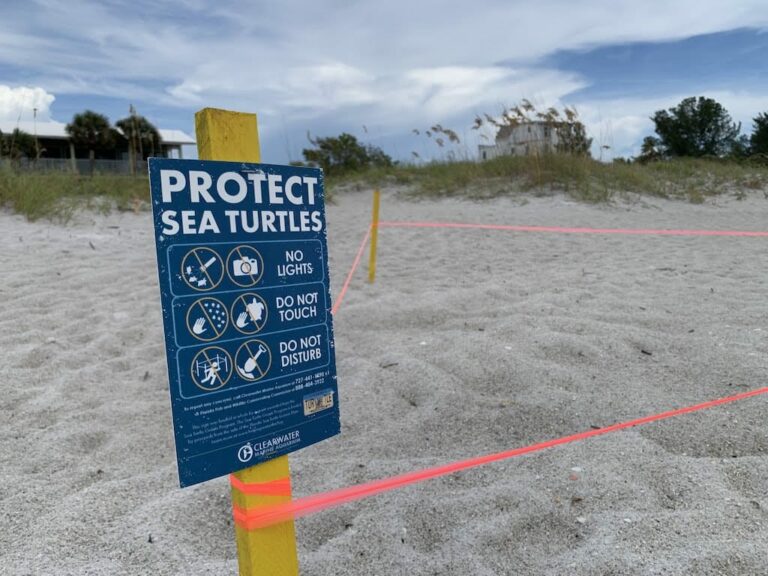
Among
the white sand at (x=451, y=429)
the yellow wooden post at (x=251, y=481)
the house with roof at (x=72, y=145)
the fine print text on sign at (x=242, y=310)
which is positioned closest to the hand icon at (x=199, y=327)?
the fine print text on sign at (x=242, y=310)

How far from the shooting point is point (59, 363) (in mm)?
3346

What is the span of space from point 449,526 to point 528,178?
956 centimetres

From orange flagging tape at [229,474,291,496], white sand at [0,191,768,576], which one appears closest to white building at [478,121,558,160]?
white sand at [0,191,768,576]

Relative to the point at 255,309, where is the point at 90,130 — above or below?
above

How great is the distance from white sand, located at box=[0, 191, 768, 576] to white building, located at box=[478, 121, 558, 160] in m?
5.99

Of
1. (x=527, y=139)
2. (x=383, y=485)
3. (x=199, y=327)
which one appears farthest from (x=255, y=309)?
(x=527, y=139)

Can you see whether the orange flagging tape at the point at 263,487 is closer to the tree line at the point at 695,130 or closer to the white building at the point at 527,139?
the white building at the point at 527,139

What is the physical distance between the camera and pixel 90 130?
94.8 feet

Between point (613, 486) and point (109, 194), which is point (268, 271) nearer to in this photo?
point (613, 486)

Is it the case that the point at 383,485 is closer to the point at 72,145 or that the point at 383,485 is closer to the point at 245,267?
the point at 245,267

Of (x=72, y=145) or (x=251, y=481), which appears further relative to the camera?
(x=72, y=145)

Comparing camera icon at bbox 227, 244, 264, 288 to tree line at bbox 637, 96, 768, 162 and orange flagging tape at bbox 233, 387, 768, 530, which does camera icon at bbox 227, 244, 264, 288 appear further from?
tree line at bbox 637, 96, 768, 162

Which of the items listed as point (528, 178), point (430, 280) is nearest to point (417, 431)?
point (430, 280)

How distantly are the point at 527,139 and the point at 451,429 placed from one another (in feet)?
31.5
